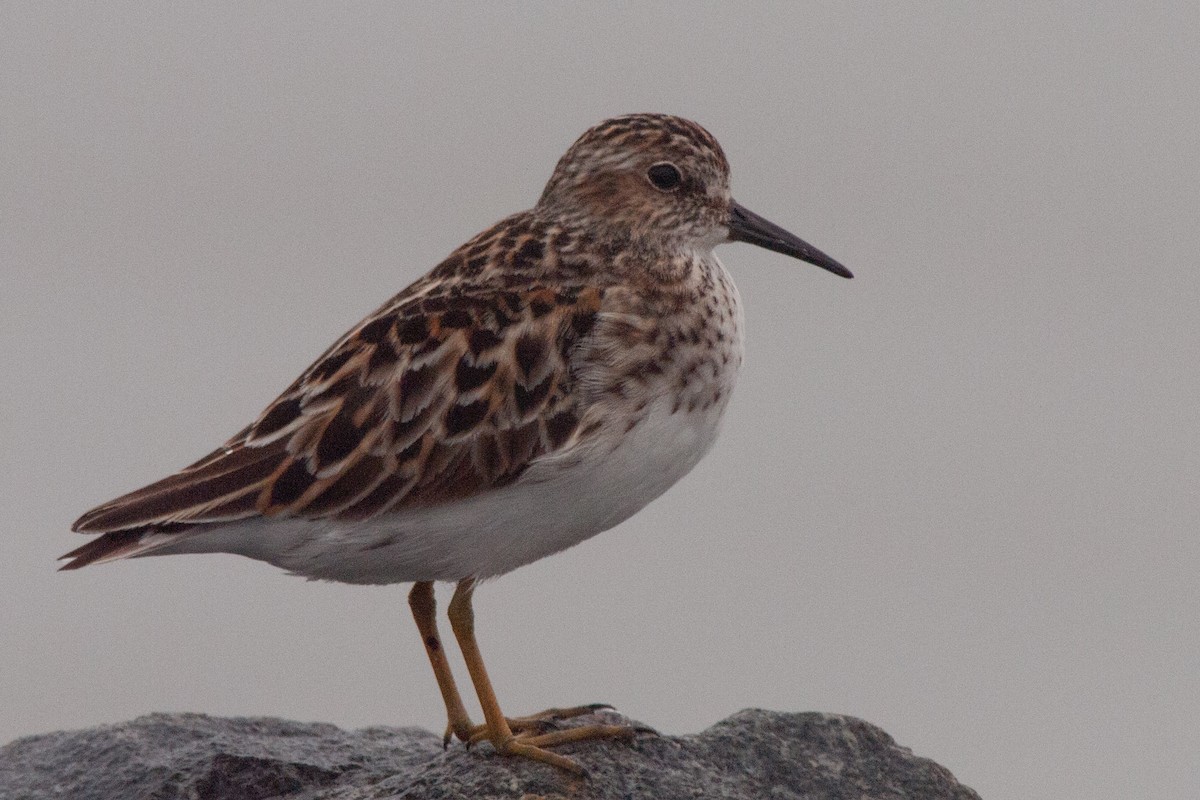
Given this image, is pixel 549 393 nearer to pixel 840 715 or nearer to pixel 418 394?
pixel 418 394

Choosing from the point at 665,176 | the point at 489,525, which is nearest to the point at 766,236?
the point at 665,176

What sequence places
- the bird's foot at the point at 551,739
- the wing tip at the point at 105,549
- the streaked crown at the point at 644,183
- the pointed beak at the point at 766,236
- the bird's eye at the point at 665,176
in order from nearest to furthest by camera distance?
the wing tip at the point at 105,549
the bird's foot at the point at 551,739
the streaked crown at the point at 644,183
the bird's eye at the point at 665,176
the pointed beak at the point at 766,236

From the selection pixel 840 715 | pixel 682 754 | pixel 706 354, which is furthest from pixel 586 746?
pixel 706 354

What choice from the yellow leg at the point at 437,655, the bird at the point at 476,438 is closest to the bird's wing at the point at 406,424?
the bird at the point at 476,438

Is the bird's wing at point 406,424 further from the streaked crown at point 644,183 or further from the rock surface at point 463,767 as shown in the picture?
the rock surface at point 463,767

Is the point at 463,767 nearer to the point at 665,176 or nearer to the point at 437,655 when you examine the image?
the point at 437,655

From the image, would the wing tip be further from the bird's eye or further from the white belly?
the bird's eye
